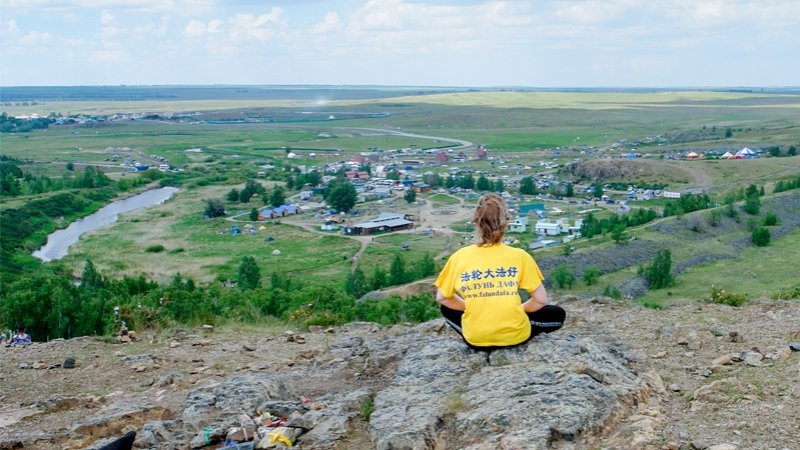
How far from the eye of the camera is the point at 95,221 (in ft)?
172

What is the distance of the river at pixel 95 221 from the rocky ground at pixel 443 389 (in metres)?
34.4

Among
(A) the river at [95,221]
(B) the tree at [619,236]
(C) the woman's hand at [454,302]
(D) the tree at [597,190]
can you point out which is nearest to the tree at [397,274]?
(B) the tree at [619,236]

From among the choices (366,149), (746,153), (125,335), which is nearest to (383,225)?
(125,335)

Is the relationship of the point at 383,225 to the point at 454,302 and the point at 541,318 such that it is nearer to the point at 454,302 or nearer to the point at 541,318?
the point at 541,318

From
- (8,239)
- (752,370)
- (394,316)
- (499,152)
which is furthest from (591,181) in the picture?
(752,370)

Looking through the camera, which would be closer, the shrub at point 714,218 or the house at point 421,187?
the shrub at point 714,218

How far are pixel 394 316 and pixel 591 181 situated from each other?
199 feet

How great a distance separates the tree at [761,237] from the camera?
35938mm

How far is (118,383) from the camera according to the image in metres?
8.26

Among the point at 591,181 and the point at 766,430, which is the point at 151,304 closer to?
the point at 766,430

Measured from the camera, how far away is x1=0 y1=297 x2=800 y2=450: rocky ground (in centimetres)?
554

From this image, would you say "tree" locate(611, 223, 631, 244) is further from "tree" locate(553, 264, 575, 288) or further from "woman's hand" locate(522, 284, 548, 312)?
"woman's hand" locate(522, 284, 548, 312)

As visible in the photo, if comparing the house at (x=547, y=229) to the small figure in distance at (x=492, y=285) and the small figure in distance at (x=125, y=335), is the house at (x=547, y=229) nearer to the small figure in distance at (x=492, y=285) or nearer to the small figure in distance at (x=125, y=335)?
the small figure in distance at (x=125, y=335)

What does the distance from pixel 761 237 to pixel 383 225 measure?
21620 millimetres
